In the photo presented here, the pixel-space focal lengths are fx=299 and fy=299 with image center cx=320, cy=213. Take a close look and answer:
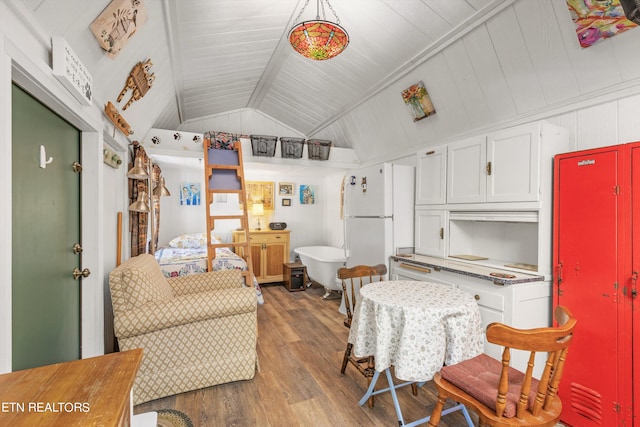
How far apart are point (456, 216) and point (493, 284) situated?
34.6 inches

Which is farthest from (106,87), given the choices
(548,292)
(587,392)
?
(587,392)

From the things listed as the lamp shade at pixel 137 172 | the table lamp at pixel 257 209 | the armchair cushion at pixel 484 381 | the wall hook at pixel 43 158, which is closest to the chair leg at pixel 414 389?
the armchair cushion at pixel 484 381

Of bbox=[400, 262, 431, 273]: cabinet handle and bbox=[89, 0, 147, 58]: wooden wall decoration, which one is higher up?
bbox=[89, 0, 147, 58]: wooden wall decoration

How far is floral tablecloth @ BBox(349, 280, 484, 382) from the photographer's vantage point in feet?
5.58

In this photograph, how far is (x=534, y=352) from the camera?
45.4 inches

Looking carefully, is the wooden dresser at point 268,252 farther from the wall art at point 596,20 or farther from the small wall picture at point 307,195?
the wall art at point 596,20

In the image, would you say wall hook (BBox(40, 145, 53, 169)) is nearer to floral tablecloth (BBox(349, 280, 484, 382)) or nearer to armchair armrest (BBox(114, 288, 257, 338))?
armchair armrest (BBox(114, 288, 257, 338))

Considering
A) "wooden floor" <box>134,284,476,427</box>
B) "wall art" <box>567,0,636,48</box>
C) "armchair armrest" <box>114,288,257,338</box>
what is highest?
"wall art" <box>567,0,636,48</box>

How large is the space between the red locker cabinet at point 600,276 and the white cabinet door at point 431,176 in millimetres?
1052

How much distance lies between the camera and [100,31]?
1.54m

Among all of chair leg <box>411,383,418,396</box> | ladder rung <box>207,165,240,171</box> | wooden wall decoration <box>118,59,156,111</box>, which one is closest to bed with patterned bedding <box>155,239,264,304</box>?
ladder rung <box>207,165,240,171</box>

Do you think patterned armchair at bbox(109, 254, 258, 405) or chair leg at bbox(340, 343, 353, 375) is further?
chair leg at bbox(340, 343, 353, 375)

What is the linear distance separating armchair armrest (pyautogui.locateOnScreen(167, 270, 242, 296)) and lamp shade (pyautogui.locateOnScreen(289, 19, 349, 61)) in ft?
6.96

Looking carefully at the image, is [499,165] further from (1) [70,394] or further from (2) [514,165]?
(1) [70,394]
